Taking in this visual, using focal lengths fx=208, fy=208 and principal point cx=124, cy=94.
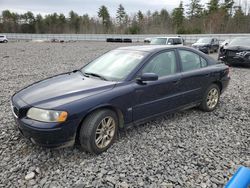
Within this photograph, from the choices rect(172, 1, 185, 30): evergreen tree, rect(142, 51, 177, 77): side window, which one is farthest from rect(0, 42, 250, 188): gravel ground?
A: rect(172, 1, 185, 30): evergreen tree

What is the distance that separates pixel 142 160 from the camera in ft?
9.19

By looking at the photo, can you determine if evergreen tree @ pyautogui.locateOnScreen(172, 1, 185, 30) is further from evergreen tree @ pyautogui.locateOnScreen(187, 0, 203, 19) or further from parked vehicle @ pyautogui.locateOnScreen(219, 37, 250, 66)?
parked vehicle @ pyautogui.locateOnScreen(219, 37, 250, 66)

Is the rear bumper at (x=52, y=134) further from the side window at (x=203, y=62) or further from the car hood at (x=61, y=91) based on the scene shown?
the side window at (x=203, y=62)

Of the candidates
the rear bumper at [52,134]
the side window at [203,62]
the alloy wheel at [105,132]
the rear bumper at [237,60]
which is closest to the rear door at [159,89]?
the alloy wheel at [105,132]

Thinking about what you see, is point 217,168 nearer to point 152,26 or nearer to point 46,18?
point 152,26

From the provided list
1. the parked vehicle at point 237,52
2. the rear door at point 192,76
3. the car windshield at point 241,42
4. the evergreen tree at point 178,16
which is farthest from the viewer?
the evergreen tree at point 178,16

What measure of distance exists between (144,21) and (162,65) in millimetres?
63510

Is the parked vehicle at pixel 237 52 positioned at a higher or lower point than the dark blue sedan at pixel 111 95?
higher

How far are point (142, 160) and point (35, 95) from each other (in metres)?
1.72

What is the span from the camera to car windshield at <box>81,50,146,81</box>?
326 cm

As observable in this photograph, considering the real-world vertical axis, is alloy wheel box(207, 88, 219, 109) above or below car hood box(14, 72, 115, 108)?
below

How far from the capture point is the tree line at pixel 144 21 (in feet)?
153

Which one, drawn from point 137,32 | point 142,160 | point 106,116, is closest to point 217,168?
point 142,160

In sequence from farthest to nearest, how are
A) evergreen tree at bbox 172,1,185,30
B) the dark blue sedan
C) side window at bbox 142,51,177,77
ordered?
evergreen tree at bbox 172,1,185,30
side window at bbox 142,51,177,77
the dark blue sedan
